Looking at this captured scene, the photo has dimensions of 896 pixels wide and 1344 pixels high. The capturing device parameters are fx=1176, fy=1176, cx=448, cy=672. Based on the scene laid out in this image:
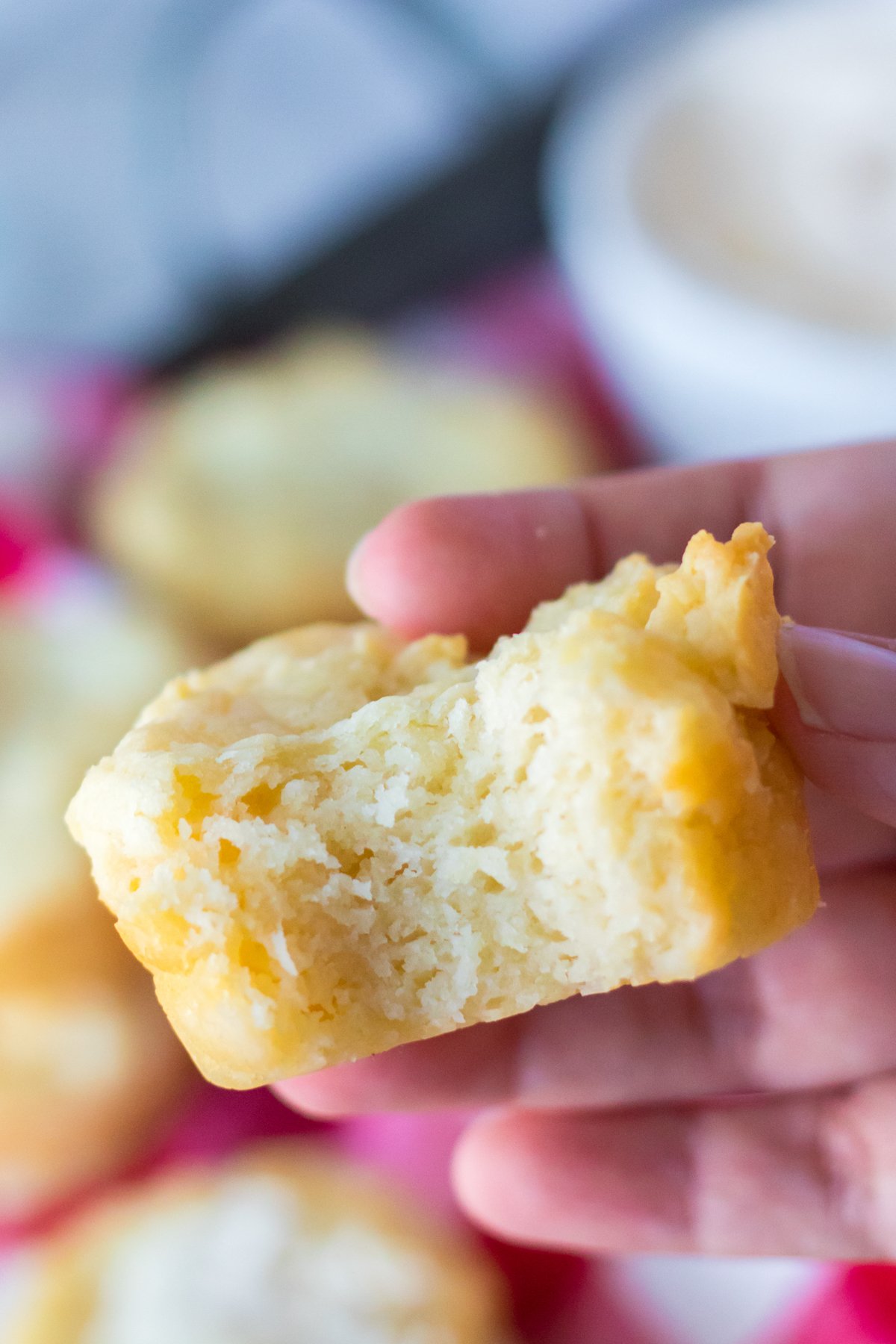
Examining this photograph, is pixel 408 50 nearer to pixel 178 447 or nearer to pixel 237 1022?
pixel 178 447

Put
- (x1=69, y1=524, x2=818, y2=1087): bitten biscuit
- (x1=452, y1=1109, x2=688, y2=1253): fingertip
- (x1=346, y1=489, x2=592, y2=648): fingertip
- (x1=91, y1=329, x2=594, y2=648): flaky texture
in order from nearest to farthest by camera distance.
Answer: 1. (x1=69, y1=524, x2=818, y2=1087): bitten biscuit
2. (x1=346, y1=489, x2=592, y2=648): fingertip
3. (x1=452, y1=1109, x2=688, y2=1253): fingertip
4. (x1=91, y1=329, x2=594, y2=648): flaky texture

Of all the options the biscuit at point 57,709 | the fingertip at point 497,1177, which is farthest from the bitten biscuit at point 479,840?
the biscuit at point 57,709

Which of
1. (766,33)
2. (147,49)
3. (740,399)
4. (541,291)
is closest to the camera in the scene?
(740,399)

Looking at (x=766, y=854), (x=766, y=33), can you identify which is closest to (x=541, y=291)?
(x=766, y=33)

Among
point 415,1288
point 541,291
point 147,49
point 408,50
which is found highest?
point 147,49

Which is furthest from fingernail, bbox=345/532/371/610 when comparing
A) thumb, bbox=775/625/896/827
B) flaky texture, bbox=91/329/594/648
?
flaky texture, bbox=91/329/594/648

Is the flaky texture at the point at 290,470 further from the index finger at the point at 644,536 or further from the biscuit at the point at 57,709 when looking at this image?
the index finger at the point at 644,536

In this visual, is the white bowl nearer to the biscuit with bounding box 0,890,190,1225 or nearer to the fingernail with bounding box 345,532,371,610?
the fingernail with bounding box 345,532,371,610
